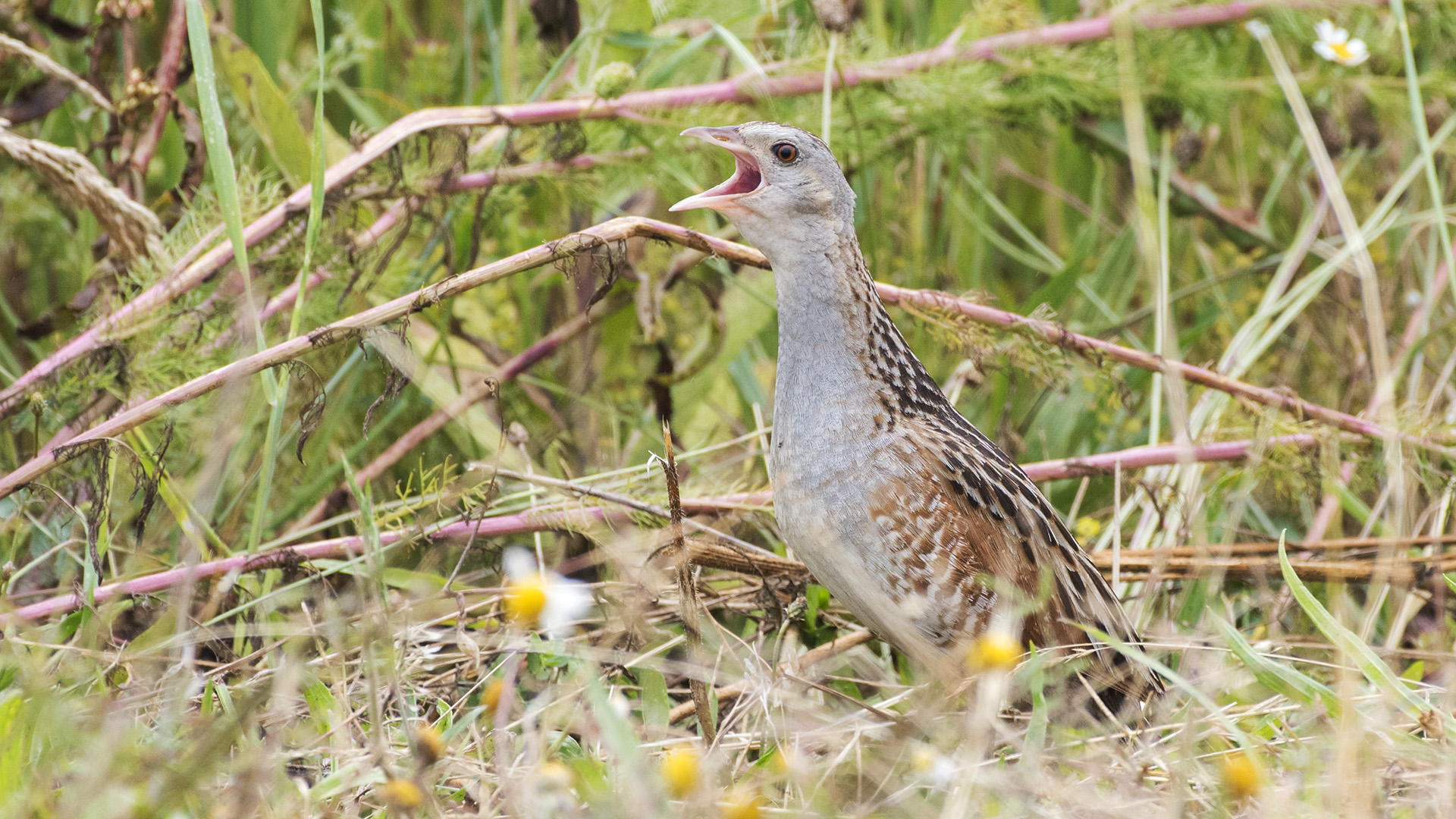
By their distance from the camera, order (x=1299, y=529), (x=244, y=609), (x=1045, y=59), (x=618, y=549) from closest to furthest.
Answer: (x=618, y=549) < (x=244, y=609) < (x=1045, y=59) < (x=1299, y=529)

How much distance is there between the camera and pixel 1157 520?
9.69ft

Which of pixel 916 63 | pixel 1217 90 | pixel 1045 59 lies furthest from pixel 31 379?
pixel 1217 90

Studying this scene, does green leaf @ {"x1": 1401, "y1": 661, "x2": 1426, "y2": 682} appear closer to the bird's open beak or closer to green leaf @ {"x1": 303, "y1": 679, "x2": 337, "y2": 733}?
the bird's open beak

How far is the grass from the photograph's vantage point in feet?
5.90

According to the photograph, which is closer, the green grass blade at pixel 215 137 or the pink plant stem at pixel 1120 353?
the green grass blade at pixel 215 137

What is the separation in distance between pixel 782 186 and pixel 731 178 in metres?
0.15

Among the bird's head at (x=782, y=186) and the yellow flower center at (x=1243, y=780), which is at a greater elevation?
the bird's head at (x=782, y=186)

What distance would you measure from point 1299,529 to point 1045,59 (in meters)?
1.43

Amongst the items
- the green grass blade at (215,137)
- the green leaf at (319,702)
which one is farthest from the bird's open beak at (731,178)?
the green leaf at (319,702)

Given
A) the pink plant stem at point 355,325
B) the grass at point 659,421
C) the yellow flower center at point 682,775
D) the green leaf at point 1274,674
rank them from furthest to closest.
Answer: the pink plant stem at point 355,325, the green leaf at point 1274,674, the grass at point 659,421, the yellow flower center at point 682,775

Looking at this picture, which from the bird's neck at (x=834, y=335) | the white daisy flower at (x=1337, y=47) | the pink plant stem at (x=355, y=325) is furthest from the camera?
the white daisy flower at (x=1337, y=47)

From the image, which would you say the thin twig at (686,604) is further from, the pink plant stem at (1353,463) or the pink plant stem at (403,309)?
the pink plant stem at (1353,463)

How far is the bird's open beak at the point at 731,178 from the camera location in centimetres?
238

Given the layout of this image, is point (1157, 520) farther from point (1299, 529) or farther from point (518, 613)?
point (518, 613)
